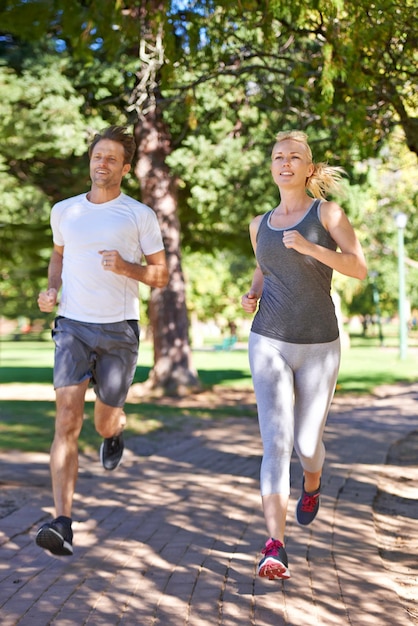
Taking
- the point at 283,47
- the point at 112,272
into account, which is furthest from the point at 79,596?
the point at 283,47

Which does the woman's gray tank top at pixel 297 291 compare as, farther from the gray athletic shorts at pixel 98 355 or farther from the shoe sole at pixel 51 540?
the shoe sole at pixel 51 540

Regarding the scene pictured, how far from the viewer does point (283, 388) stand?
5.28m

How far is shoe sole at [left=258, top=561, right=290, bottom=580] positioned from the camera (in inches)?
189

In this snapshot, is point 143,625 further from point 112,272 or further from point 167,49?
point 167,49

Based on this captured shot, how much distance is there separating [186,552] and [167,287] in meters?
14.5

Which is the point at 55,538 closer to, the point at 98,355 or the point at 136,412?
the point at 98,355

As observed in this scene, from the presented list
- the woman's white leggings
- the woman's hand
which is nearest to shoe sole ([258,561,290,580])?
the woman's white leggings

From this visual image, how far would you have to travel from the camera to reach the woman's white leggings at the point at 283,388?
17.1 feet

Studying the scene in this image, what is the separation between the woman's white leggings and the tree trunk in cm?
1485

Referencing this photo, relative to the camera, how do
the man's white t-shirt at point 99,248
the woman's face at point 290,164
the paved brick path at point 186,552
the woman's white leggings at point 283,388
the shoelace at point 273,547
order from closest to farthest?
1. the paved brick path at point 186,552
2. the shoelace at point 273,547
3. the woman's white leggings at point 283,388
4. the woman's face at point 290,164
5. the man's white t-shirt at point 99,248

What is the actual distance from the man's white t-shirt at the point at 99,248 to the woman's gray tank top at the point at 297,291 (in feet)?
3.02

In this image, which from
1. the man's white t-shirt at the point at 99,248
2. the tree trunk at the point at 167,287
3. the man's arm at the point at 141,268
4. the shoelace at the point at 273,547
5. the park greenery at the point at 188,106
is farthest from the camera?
the tree trunk at the point at 167,287

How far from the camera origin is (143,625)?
4508 millimetres

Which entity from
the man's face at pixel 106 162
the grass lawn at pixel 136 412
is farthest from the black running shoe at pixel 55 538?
the grass lawn at pixel 136 412
